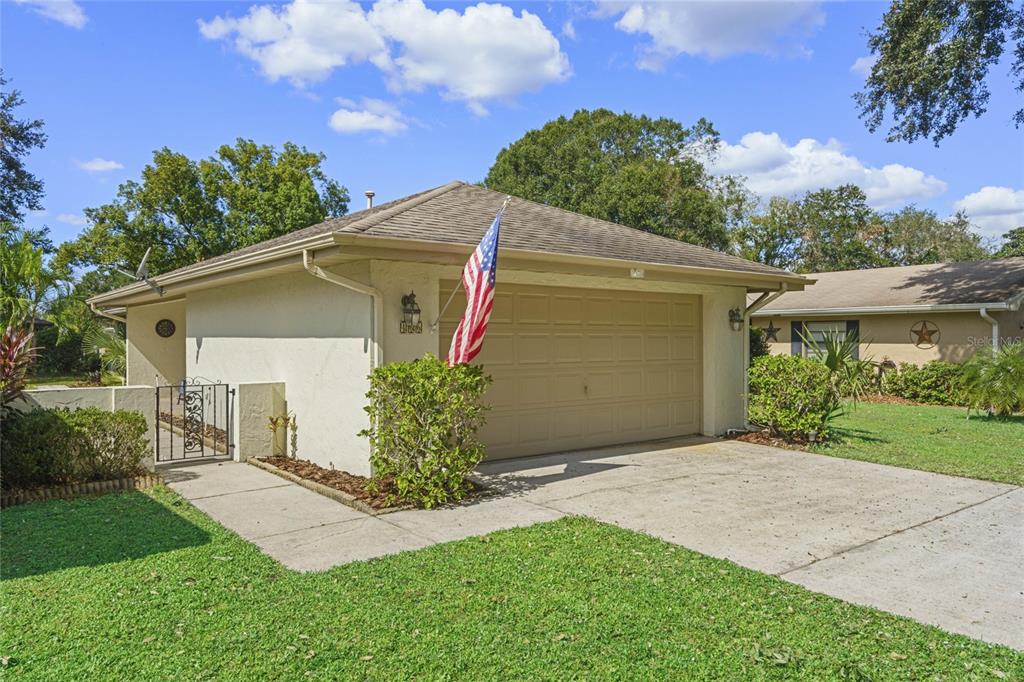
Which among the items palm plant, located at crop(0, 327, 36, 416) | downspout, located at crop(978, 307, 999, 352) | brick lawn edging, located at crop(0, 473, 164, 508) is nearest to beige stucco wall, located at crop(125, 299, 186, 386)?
palm plant, located at crop(0, 327, 36, 416)

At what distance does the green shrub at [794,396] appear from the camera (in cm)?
948

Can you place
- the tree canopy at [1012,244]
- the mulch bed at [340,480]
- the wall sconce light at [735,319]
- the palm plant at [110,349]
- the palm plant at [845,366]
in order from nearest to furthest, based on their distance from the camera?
the mulch bed at [340,480]
the wall sconce light at [735,319]
the palm plant at [845,366]
the palm plant at [110,349]
the tree canopy at [1012,244]

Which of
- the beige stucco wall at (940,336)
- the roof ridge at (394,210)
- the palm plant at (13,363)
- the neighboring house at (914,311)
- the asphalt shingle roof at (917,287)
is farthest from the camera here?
the asphalt shingle roof at (917,287)

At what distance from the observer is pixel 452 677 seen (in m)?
3.05

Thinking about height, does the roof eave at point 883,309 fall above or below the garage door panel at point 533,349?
above

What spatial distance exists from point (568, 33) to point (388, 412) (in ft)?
29.8

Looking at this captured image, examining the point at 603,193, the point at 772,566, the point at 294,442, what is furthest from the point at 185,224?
the point at 772,566

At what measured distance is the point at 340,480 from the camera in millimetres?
7047

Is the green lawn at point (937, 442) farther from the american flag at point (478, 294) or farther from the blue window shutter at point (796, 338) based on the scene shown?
the american flag at point (478, 294)

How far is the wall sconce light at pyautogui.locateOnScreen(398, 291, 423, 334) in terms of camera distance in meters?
6.99

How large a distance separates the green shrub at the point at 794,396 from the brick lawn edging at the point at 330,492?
6135 mm

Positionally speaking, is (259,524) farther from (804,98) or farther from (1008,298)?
(1008,298)

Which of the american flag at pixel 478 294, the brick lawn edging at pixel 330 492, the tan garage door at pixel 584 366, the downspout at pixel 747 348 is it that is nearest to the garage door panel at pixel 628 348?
the tan garage door at pixel 584 366

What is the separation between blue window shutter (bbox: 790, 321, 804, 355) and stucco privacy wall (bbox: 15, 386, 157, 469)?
56.6 feet
